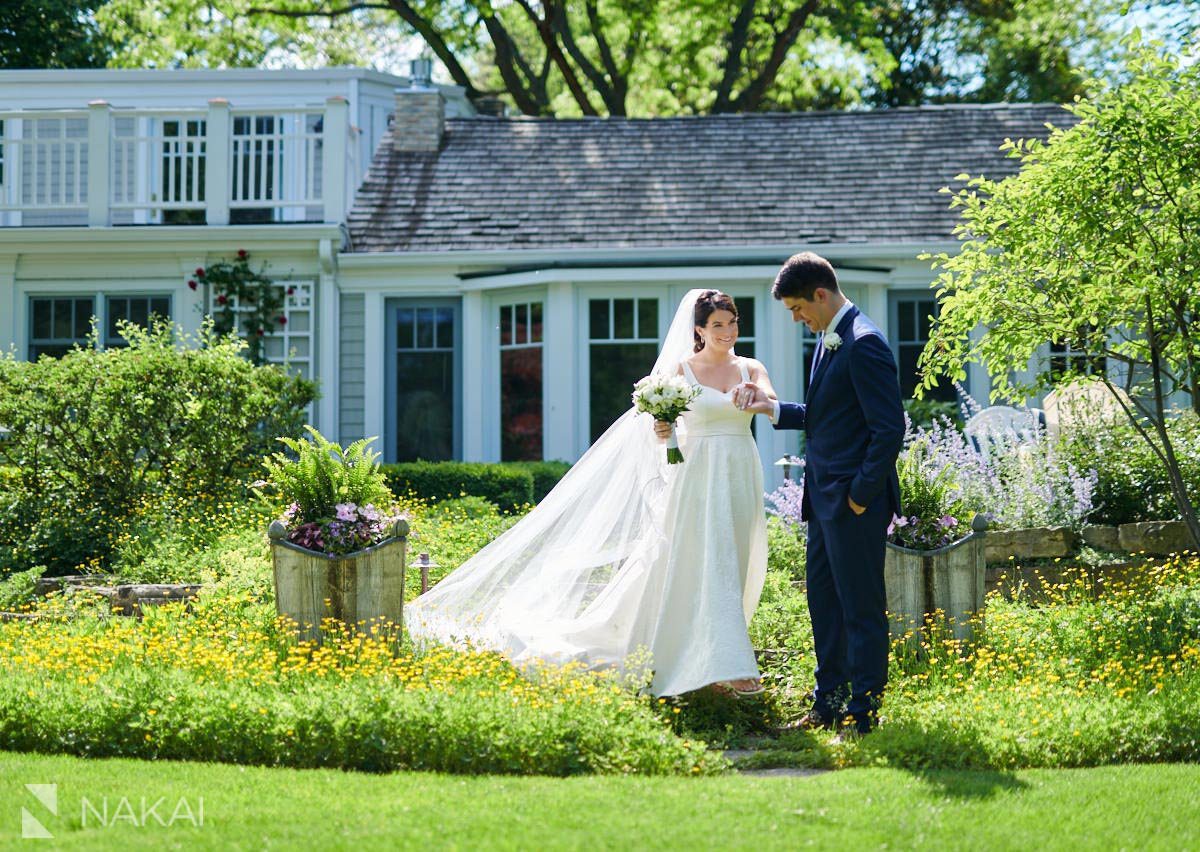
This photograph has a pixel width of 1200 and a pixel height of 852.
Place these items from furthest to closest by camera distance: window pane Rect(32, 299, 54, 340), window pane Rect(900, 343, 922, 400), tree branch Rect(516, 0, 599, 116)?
1. tree branch Rect(516, 0, 599, 116)
2. window pane Rect(32, 299, 54, 340)
3. window pane Rect(900, 343, 922, 400)

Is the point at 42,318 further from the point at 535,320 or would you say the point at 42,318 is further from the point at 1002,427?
the point at 1002,427

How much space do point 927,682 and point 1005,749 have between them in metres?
1.16

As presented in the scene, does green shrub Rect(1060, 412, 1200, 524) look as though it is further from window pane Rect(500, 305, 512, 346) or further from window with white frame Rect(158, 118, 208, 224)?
window with white frame Rect(158, 118, 208, 224)

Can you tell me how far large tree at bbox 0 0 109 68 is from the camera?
81.9 ft

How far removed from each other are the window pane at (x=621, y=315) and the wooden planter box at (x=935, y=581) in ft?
23.5

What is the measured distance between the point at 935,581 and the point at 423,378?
337 inches

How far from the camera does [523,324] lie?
14477 mm

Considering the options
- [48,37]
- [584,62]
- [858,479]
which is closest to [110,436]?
[858,479]

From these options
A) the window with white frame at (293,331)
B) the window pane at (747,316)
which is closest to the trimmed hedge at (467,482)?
the window with white frame at (293,331)

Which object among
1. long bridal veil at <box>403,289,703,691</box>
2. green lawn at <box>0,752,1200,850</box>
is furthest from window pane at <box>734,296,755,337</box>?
green lawn at <box>0,752,1200,850</box>

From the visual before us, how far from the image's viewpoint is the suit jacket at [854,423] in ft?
19.3

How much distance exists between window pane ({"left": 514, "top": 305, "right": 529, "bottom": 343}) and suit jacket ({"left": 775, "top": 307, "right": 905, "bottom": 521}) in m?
8.32

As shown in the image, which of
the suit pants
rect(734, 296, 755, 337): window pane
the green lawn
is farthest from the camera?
rect(734, 296, 755, 337): window pane

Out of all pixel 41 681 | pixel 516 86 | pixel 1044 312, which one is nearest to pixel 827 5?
pixel 516 86
